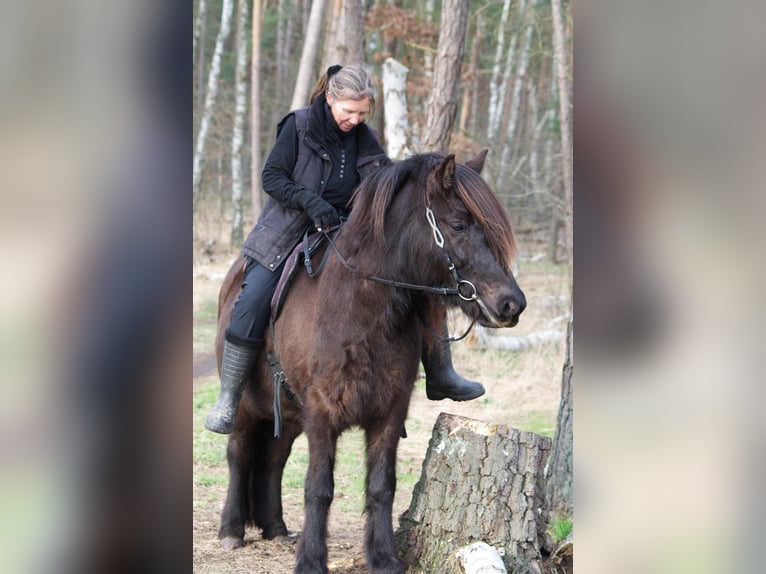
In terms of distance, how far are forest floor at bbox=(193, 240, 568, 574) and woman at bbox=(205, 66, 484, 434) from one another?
2.99 feet

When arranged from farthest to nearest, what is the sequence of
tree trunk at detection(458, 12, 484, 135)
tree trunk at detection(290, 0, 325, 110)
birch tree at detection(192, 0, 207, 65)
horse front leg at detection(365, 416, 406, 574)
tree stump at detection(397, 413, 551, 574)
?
1. birch tree at detection(192, 0, 207, 65)
2. tree trunk at detection(458, 12, 484, 135)
3. tree trunk at detection(290, 0, 325, 110)
4. horse front leg at detection(365, 416, 406, 574)
5. tree stump at detection(397, 413, 551, 574)

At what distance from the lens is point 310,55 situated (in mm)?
15328

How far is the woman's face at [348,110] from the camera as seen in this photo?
4357 mm

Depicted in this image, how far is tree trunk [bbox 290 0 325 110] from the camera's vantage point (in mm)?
14697

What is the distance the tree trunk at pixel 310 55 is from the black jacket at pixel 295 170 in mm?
10091

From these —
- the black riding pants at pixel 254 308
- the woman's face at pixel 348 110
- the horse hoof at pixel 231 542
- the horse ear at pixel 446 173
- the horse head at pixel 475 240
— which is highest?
the woman's face at pixel 348 110

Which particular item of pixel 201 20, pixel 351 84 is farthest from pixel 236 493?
pixel 201 20

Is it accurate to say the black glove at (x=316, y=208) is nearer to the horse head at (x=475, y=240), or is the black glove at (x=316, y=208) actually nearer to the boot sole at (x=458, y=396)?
the horse head at (x=475, y=240)

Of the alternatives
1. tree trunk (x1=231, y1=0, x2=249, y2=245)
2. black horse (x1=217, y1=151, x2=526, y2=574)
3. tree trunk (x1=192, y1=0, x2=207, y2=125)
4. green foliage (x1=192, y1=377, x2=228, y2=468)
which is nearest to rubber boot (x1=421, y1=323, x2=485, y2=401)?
black horse (x1=217, y1=151, x2=526, y2=574)

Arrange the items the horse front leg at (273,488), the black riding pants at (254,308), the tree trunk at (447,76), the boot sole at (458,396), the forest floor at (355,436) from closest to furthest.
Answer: the black riding pants at (254,308)
the boot sole at (458,396)
the forest floor at (355,436)
the horse front leg at (273,488)
the tree trunk at (447,76)

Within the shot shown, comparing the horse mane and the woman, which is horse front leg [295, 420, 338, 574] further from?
the horse mane

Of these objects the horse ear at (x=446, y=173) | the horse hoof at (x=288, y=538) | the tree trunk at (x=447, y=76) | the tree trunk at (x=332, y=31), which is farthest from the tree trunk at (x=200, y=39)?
the horse ear at (x=446, y=173)
